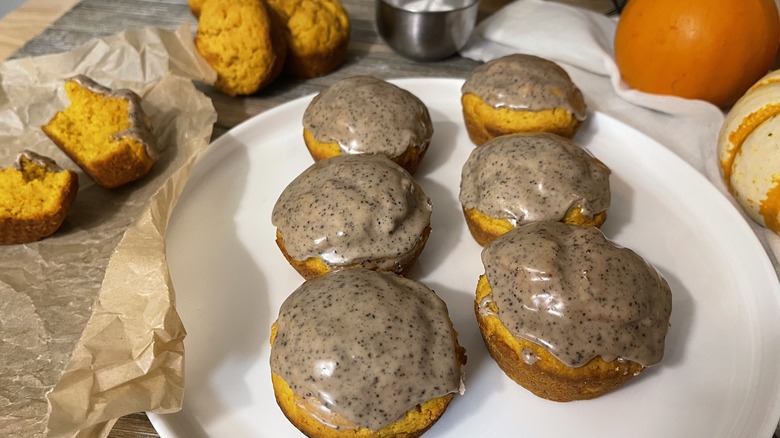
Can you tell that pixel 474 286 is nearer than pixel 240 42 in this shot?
Yes

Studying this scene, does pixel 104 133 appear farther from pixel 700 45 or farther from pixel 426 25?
pixel 700 45

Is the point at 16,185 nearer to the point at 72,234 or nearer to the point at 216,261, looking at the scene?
the point at 72,234

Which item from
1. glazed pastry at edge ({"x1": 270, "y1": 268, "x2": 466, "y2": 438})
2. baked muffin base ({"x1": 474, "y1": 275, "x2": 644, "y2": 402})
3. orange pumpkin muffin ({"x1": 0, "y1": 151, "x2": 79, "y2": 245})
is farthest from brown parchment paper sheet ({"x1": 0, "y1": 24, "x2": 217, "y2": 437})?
baked muffin base ({"x1": 474, "y1": 275, "x2": 644, "y2": 402})

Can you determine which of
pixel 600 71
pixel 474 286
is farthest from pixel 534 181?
pixel 600 71

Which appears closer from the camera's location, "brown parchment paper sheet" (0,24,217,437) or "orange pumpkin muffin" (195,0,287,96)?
"brown parchment paper sheet" (0,24,217,437)

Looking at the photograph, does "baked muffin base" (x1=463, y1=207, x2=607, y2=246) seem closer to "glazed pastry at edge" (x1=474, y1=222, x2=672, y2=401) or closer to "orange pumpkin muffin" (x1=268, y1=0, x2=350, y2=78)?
"glazed pastry at edge" (x1=474, y1=222, x2=672, y2=401)

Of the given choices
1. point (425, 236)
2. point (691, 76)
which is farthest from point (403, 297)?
point (691, 76)
